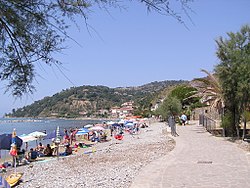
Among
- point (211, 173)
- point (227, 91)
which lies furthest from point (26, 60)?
point (227, 91)

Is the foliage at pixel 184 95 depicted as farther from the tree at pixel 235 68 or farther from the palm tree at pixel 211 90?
the tree at pixel 235 68

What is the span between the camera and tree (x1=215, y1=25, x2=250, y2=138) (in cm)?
1652

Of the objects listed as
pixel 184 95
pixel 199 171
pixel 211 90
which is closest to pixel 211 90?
pixel 211 90

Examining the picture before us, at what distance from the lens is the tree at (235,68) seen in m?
16.5

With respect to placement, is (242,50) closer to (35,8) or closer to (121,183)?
(121,183)

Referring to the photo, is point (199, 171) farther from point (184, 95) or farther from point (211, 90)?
point (184, 95)

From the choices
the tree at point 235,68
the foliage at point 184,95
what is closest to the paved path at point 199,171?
the tree at point 235,68

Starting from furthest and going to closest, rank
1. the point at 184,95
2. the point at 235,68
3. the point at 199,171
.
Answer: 1. the point at 184,95
2. the point at 235,68
3. the point at 199,171

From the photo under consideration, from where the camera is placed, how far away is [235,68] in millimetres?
16875

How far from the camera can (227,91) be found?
17.6 meters

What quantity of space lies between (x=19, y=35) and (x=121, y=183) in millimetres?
7088

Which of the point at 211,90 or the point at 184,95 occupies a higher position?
the point at 184,95

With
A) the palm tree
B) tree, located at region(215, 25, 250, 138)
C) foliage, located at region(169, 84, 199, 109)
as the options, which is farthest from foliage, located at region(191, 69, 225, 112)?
foliage, located at region(169, 84, 199, 109)

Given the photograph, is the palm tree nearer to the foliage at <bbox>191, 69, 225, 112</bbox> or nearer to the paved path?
the foliage at <bbox>191, 69, 225, 112</bbox>
